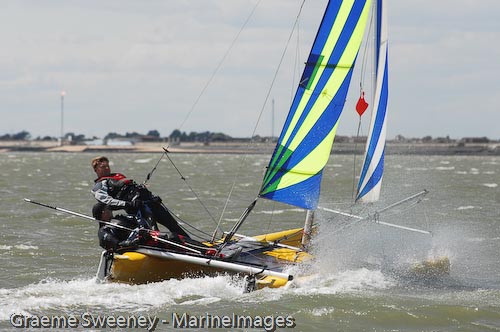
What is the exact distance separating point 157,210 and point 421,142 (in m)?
142

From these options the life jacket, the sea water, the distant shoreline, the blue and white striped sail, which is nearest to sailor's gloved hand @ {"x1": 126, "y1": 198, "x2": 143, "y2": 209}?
the life jacket

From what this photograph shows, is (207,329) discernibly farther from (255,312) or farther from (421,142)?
(421,142)

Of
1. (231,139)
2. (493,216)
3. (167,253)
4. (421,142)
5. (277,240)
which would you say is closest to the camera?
(167,253)

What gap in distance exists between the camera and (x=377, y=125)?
11.4 m

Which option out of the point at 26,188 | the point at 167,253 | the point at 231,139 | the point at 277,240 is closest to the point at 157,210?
the point at 167,253

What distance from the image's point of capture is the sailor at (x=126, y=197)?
10.3 metres

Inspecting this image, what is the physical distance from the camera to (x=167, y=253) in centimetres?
1008

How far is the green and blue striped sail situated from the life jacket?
163cm

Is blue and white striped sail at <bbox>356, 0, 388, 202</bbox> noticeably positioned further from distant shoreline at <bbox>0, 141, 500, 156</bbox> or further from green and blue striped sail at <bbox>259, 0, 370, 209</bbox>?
distant shoreline at <bbox>0, 141, 500, 156</bbox>

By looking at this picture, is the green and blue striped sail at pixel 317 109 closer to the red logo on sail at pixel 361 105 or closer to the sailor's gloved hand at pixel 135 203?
the red logo on sail at pixel 361 105

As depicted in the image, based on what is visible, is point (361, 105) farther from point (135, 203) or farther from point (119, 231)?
point (119, 231)

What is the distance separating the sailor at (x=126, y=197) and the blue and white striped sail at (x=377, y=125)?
8.34ft

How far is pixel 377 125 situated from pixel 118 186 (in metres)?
3.32

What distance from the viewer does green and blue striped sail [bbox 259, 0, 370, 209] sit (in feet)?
35.3
